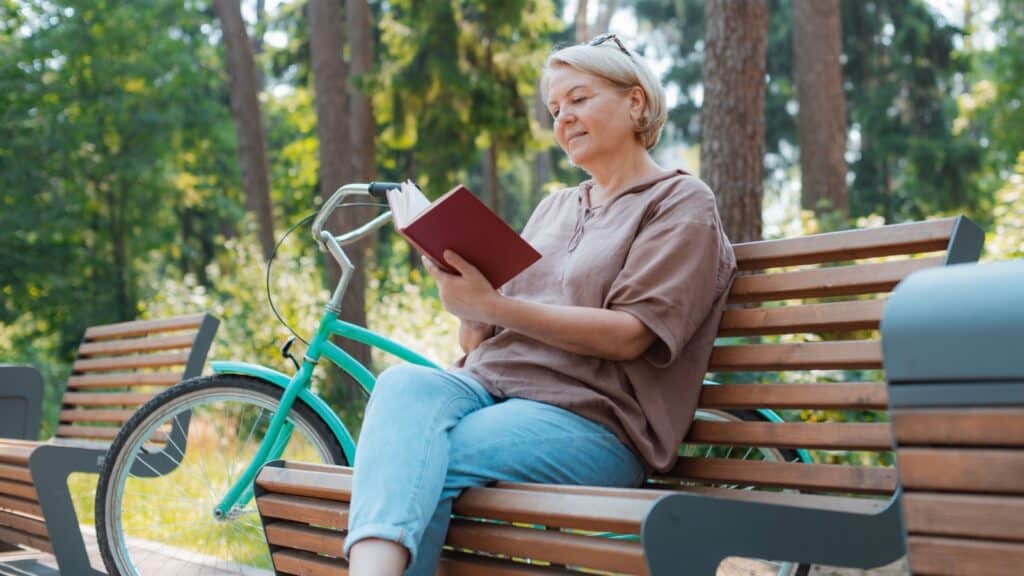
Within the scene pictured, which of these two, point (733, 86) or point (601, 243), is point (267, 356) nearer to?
point (733, 86)

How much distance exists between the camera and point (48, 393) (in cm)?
1424

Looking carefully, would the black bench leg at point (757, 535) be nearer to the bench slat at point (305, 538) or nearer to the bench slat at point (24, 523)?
the bench slat at point (305, 538)

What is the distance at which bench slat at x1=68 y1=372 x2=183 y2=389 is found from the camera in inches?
179

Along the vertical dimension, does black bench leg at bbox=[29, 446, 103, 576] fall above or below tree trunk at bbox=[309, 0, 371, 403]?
below

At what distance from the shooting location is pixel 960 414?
55.5 inches

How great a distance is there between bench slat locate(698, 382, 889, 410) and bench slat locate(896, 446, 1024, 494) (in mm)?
1031

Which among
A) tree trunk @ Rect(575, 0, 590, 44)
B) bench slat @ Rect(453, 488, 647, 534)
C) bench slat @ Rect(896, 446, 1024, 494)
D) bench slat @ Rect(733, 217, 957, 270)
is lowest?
bench slat @ Rect(453, 488, 647, 534)

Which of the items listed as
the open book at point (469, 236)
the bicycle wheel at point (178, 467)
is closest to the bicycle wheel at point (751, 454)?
the open book at point (469, 236)

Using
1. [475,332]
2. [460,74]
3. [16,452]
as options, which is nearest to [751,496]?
[475,332]

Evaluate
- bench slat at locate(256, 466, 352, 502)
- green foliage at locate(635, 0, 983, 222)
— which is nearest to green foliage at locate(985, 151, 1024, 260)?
bench slat at locate(256, 466, 352, 502)

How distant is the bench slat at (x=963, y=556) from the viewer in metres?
1.40

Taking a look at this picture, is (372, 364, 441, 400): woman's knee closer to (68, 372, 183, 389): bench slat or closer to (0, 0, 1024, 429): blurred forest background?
(68, 372, 183, 389): bench slat

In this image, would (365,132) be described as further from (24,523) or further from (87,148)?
(24,523)

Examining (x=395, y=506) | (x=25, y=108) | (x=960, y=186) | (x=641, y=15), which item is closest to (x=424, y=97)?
(x=25, y=108)
